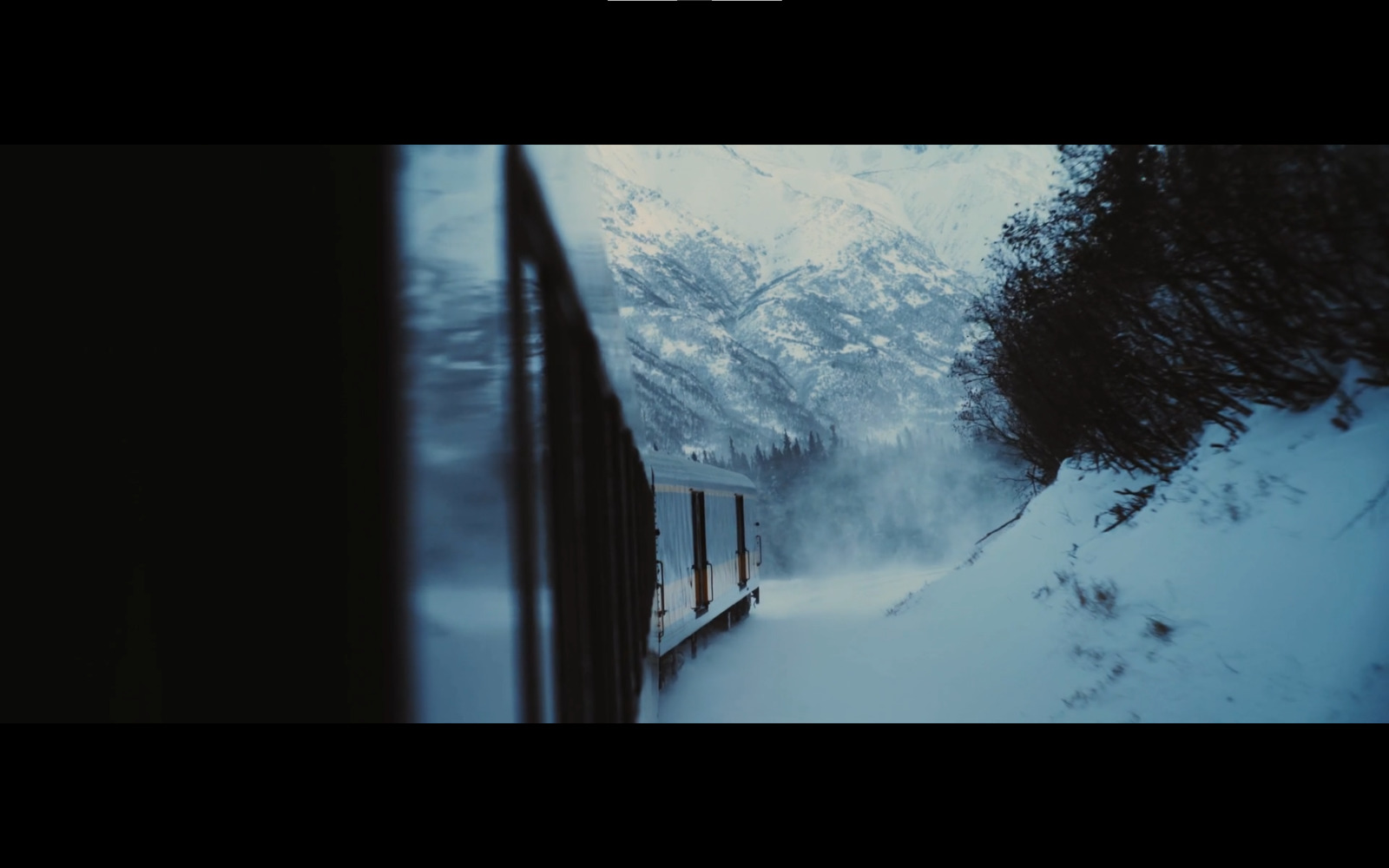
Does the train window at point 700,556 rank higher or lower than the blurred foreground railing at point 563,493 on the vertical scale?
lower

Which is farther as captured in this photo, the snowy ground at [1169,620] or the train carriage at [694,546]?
the train carriage at [694,546]

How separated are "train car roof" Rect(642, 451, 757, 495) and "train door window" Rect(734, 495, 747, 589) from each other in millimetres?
265

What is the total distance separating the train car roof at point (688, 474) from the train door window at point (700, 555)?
199 mm

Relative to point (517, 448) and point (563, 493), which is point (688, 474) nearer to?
point (563, 493)

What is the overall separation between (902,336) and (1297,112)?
71642 mm

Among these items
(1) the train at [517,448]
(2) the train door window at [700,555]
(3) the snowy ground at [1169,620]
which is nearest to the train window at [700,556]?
(2) the train door window at [700,555]

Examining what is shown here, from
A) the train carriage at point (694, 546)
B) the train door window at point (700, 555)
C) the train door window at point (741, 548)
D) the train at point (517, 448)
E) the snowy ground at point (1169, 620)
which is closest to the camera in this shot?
the train at point (517, 448)

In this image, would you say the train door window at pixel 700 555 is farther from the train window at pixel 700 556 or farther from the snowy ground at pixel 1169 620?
Answer: the snowy ground at pixel 1169 620

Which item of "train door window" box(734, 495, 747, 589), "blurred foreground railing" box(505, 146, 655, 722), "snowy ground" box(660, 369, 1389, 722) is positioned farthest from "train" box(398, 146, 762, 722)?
"train door window" box(734, 495, 747, 589)

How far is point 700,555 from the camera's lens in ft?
37.8

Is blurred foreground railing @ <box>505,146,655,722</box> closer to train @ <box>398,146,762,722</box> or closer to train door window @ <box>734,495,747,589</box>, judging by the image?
train @ <box>398,146,762,722</box>

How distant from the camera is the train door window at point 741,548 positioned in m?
15.8

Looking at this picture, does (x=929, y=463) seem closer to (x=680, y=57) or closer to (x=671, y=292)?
(x=671, y=292)

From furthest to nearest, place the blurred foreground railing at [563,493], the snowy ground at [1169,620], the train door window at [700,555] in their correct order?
the train door window at [700,555]
the snowy ground at [1169,620]
the blurred foreground railing at [563,493]
